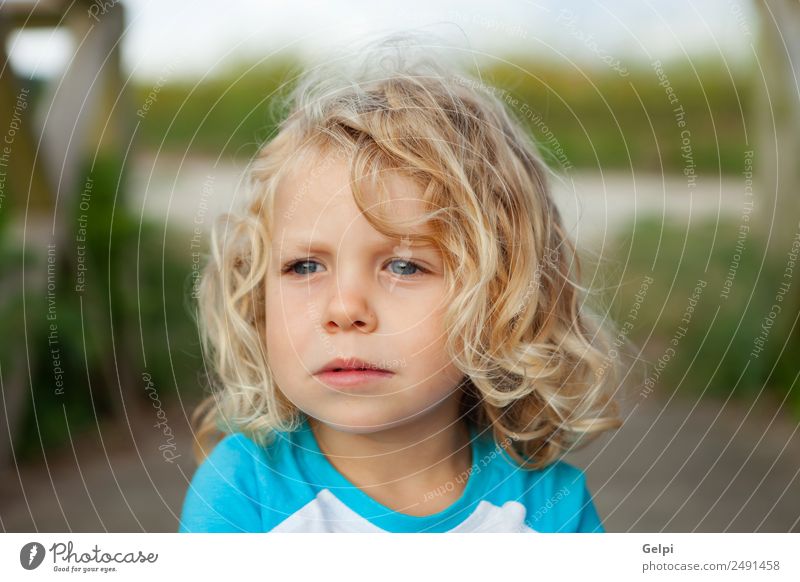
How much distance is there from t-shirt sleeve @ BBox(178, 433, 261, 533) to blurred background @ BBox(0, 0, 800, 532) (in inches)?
5.5

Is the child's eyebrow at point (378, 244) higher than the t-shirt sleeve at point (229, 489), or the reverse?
the child's eyebrow at point (378, 244)

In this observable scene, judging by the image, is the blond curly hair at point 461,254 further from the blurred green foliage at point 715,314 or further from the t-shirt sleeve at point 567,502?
the blurred green foliage at point 715,314

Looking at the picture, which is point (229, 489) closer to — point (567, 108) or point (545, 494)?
point (545, 494)

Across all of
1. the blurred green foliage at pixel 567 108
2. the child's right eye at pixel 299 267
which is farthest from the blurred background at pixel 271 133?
the child's right eye at pixel 299 267

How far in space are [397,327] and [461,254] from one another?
0.07 m

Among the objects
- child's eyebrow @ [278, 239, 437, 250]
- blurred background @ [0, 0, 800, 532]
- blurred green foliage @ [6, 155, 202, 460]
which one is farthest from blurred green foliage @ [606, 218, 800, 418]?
blurred green foliage @ [6, 155, 202, 460]

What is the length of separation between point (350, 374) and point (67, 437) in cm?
58

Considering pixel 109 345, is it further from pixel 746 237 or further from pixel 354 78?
pixel 746 237

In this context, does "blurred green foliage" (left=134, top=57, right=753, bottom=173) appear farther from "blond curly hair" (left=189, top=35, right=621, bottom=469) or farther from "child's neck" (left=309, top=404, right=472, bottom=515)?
"child's neck" (left=309, top=404, right=472, bottom=515)

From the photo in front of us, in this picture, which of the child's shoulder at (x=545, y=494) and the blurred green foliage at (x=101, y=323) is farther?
the blurred green foliage at (x=101, y=323)

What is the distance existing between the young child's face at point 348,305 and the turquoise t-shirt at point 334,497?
0.05m

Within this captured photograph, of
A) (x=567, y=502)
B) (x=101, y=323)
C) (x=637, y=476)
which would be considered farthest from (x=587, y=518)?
(x=101, y=323)

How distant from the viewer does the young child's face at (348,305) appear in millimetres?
615
